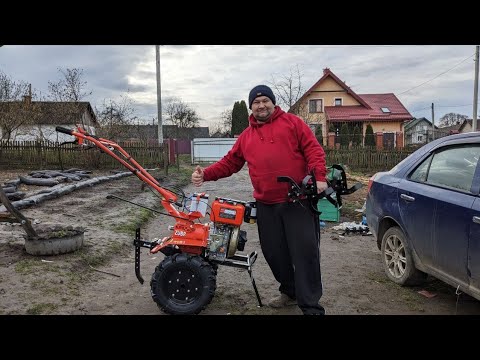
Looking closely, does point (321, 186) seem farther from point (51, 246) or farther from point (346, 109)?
point (346, 109)

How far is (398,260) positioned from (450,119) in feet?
252

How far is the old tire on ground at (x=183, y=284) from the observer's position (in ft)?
11.8

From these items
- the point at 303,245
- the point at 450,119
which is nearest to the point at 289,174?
the point at 303,245

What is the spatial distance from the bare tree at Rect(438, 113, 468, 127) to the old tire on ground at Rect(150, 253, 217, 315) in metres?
73.3

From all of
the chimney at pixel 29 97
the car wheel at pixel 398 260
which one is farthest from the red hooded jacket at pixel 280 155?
the chimney at pixel 29 97

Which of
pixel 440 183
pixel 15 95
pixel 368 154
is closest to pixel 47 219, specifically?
pixel 440 183

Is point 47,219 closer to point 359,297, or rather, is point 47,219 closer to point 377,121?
point 359,297


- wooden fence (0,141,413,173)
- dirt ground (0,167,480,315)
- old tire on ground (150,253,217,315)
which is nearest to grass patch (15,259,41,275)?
dirt ground (0,167,480,315)

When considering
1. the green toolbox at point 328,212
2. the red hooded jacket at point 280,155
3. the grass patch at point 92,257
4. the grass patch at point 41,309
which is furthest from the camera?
the green toolbox at point 328,212

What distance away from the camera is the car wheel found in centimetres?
437

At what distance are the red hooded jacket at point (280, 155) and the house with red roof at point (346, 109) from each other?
107 ft

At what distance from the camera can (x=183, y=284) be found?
3660 mm

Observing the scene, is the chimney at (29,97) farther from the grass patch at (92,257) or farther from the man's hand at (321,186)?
the man's hand at (321,186)

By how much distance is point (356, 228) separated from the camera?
7582 mm
